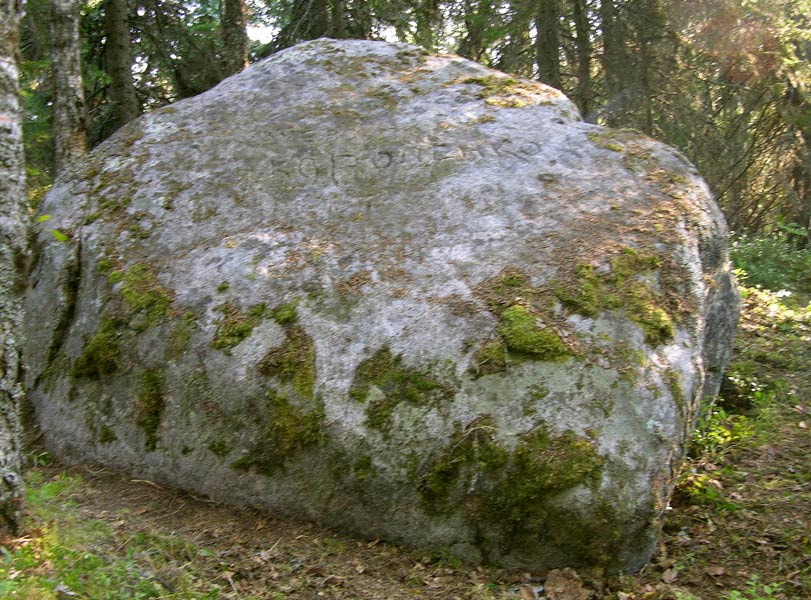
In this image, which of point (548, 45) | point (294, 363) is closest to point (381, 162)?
point (294, 363)

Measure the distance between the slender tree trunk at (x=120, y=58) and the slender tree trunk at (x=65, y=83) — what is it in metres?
2.81

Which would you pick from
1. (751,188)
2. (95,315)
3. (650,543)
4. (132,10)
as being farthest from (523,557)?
(132,10)

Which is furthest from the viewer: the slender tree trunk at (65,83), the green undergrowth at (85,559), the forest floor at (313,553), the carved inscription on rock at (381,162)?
the slender tree trunk at (65,83)

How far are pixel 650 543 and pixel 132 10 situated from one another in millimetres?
10568

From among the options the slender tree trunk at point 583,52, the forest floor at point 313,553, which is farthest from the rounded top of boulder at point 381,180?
the slender tree trunk at point 583,52

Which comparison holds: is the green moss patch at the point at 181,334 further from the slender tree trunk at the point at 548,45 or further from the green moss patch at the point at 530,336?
the slender tree trunk at the point at 548,45

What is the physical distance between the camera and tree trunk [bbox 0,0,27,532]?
335 centimetres

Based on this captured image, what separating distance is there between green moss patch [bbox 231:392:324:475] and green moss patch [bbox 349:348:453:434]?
30 cm

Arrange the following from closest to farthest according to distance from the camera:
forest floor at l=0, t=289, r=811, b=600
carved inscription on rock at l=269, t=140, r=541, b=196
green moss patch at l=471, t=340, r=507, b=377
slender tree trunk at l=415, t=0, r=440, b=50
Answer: forest floor at l=0, t=289, r=811, b=600 → green moss patch at l=471, t=340, r=507, b=377 → carved inscription on rock at l=269, t=140, r=541, b=196 → slender tree trunk at l=415, t=0, r=440, b=50

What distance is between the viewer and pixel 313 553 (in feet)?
13.8

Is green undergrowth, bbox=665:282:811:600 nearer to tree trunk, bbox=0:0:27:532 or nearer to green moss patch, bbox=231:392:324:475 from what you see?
green moss patch, bbox=231:392:324:475

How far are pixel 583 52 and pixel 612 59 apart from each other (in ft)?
2.71

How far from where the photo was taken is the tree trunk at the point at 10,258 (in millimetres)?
3348

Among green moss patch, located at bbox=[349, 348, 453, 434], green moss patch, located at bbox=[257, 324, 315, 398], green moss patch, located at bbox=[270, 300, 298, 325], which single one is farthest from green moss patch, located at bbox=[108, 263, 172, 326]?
green moss patch, located at bbox=[349, 348, 453, 434]
